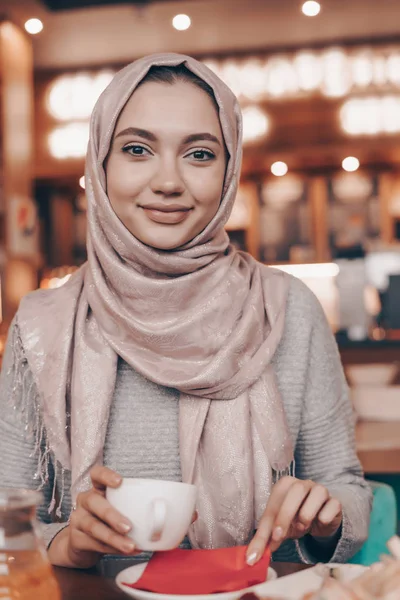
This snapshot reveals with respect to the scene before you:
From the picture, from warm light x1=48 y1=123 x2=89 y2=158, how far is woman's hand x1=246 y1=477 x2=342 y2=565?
16.2 ft

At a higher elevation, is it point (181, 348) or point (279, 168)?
point (279, 168)

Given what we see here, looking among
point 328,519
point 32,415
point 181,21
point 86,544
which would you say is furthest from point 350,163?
point 86,544

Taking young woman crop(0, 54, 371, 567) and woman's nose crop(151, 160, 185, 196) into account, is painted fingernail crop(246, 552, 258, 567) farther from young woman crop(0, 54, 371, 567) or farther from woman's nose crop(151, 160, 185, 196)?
woman's nose crop(151, 160, 185, 196)

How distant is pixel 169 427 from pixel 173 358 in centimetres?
12

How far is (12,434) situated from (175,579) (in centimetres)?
55

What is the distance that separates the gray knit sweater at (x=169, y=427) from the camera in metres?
1.19

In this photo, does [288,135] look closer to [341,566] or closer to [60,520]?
[60,520]

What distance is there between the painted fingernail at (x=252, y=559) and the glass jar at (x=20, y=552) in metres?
0.22

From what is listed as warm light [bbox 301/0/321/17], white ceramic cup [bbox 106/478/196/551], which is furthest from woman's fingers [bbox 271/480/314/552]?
warm light [bbox 301/0/321/17]

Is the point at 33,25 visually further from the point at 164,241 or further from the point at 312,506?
the point at 312,506

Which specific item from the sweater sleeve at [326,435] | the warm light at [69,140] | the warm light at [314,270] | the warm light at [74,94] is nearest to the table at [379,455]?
the sweater sleeve at [326,435]

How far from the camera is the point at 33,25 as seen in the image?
4.68 meters

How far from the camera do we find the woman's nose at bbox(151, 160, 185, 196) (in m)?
1.10

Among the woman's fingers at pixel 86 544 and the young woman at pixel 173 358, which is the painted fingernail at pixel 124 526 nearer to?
the woman's fingers at pixel 86 544
